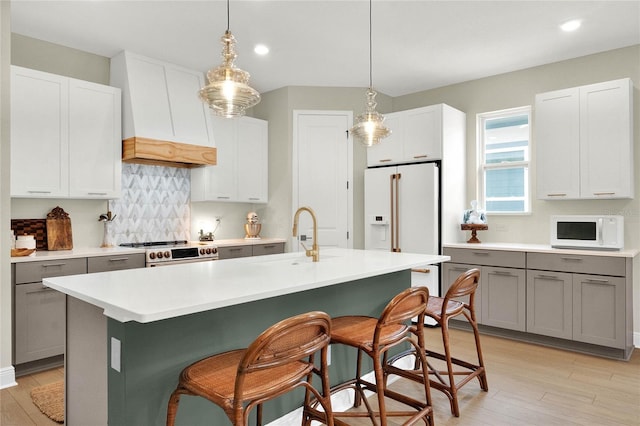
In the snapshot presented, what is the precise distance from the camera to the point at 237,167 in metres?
5.21

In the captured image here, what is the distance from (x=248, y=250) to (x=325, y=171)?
55.4 inches

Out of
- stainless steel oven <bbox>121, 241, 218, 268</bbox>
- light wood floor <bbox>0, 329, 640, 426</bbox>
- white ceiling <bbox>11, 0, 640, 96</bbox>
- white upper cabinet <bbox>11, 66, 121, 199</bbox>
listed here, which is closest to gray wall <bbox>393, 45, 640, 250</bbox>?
white ceiling <bbox>11, 0, 640, 96</bbox>

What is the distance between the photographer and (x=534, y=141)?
4656mm

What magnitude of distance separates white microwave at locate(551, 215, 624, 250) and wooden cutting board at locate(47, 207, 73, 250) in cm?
458

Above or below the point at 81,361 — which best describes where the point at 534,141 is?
above

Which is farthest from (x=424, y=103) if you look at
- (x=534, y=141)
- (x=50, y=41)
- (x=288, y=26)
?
(x=50, y=41)

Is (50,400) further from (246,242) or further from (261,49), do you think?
(261,49)

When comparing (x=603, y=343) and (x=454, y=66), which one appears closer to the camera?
(x=603, y=343)

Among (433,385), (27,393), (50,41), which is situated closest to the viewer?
(433,385)

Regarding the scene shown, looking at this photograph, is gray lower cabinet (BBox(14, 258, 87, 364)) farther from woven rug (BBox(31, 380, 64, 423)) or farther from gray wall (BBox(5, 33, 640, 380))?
woven rug (BBox(31, 380, 64, 423))

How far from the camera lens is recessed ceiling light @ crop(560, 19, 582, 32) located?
11.7ft

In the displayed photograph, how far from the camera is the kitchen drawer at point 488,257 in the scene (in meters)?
4.09

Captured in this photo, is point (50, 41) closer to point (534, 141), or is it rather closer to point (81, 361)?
point (81, 361)

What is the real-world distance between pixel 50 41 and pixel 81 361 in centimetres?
339
